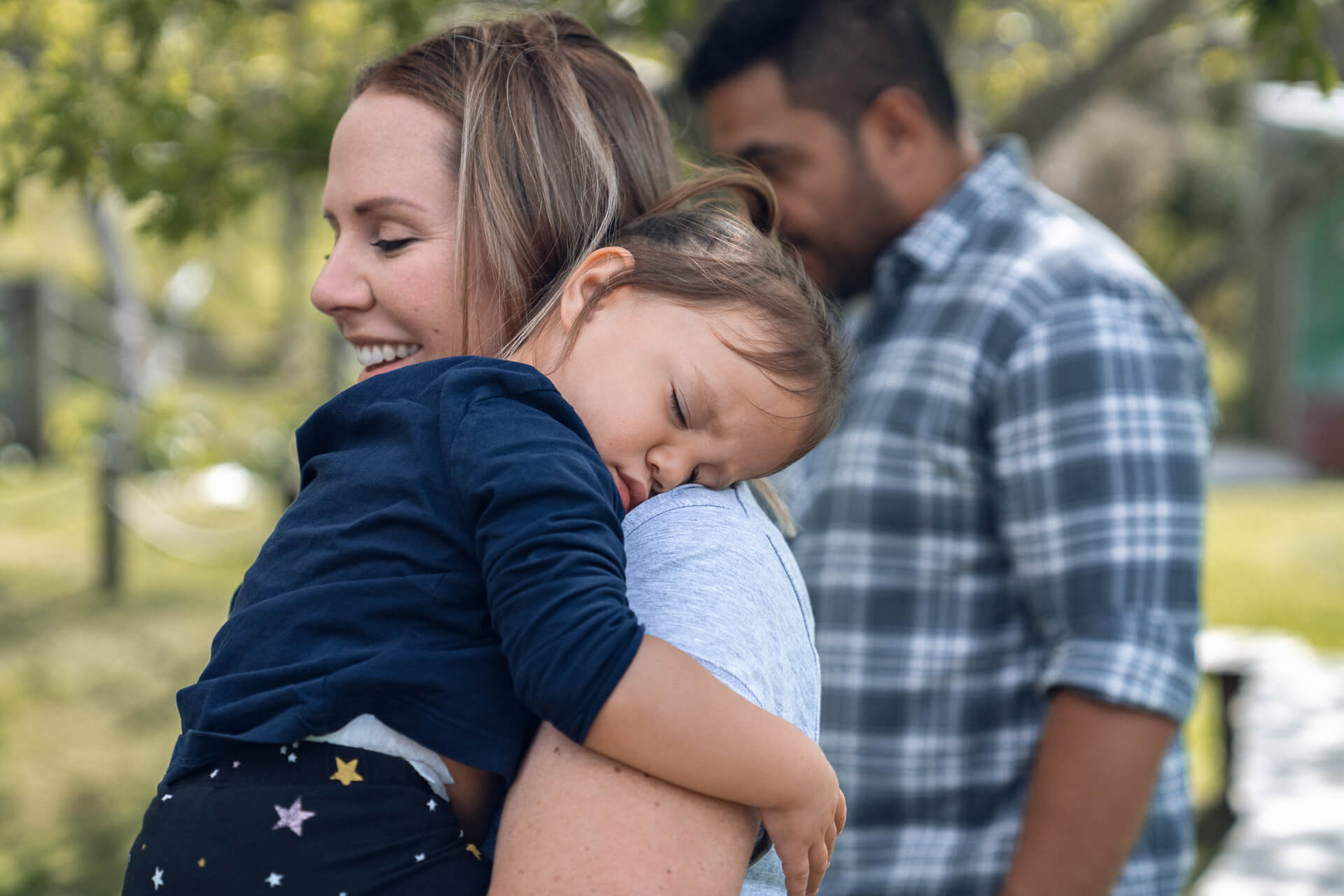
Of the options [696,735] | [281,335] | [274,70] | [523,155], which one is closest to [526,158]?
[523,155]

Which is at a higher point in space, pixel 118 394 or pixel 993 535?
pixel 993 535

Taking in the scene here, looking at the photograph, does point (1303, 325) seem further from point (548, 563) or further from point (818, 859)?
point (548, 563)

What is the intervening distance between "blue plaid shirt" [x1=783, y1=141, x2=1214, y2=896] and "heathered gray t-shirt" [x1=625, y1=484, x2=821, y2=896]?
1.03 metres

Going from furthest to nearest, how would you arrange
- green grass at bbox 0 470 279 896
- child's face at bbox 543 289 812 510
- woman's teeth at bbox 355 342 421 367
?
green grass at bbox 0 470 279 896 < woman's teeth at bbox 355 342 421 367 < child's face at bbox 543 289 812 510

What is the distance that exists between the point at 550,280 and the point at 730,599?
51cm

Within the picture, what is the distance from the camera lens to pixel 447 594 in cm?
123

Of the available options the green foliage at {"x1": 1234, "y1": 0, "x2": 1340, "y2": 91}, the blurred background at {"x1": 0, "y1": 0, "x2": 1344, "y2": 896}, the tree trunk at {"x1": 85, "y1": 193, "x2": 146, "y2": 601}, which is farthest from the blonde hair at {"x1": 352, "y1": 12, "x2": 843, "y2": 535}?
the tree trunk at {"x1": 85, "y1": 193, "x2": 146, "y2": 601}

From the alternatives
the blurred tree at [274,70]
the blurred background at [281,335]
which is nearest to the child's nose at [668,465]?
the blurred background at [281,335]

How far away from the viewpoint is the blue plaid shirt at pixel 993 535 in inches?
88.7

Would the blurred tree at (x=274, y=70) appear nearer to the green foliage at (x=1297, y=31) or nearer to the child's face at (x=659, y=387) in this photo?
the green foliage at (x=1297, y=31)

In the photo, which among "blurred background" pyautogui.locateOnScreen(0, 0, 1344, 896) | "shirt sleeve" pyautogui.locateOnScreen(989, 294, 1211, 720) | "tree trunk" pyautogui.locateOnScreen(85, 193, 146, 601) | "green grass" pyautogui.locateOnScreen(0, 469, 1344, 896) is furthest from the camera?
"tree trunk" pyautogui.locateOnScreen(85, 193, 146, 601)

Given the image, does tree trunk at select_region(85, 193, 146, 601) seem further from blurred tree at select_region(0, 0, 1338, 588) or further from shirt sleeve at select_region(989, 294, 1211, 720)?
shirt sleeve at select_region(989, 294, 1211, 720)

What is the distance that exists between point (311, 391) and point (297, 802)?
33.9 ft

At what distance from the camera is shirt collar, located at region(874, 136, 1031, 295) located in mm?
2641
